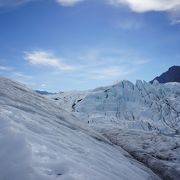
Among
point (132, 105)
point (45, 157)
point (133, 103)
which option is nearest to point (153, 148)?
point (45, 157)

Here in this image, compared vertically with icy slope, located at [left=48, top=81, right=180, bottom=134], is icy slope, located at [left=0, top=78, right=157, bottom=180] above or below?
below

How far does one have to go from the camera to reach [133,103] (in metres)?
172

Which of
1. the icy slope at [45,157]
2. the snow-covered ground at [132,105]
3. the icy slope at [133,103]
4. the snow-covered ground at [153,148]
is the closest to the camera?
the icy slope at [45,157]

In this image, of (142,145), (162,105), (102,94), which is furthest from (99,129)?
(162,105)

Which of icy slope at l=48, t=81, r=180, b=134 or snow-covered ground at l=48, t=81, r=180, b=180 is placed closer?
snow-covered ground at l=48, t=81, r=180, b=180

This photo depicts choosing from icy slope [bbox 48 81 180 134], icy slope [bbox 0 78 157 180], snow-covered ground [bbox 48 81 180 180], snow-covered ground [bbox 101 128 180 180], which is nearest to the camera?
icy slope [bbox 0 78 157 180]

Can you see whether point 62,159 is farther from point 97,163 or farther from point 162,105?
point 162,105

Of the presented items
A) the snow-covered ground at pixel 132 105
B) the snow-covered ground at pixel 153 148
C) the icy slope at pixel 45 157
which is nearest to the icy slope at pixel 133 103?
the snow-covered ground at pixel 132 105

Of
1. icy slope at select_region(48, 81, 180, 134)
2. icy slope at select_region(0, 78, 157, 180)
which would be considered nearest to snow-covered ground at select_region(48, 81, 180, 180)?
icy slope at select_region(48, 81, 180, 134)

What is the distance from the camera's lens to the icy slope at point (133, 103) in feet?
522

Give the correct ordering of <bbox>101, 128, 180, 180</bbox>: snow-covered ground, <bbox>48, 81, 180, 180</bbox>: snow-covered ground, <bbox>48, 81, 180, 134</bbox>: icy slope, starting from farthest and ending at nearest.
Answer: <bbox>48, 81, 180, 134</bbox>: icy slope < <bbox>48, 81, 180, 180</bbox>: snow-covered ground < <bbox>101, 128, 180, 180</bbox>: snow-covered ground

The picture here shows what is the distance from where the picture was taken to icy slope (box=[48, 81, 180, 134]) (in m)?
159

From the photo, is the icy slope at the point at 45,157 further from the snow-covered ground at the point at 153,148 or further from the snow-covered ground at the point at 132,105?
the snow-covered ground at the point at 132,105

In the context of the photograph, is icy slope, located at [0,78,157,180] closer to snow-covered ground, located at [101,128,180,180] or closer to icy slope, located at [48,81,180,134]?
snow-covered ground, located at [101,128,180,180]
